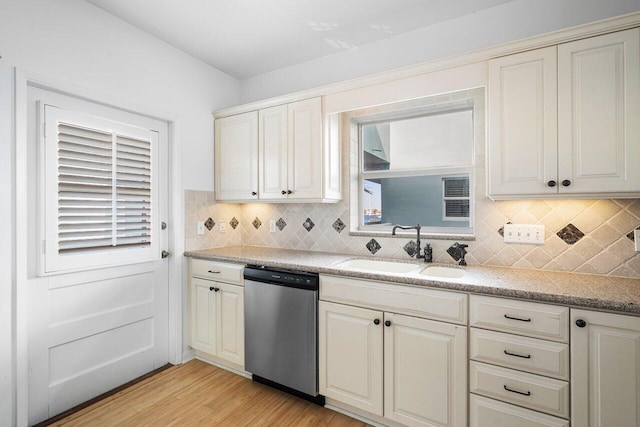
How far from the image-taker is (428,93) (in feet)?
6.63

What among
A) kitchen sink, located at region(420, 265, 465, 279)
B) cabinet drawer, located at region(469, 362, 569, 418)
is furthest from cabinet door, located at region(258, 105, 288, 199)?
cabinet drawer, located at region(469, 362, 569, 418)

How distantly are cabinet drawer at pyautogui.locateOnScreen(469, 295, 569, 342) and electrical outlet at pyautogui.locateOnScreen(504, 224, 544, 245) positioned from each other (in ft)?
2.17

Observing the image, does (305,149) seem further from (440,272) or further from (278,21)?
(440,272)

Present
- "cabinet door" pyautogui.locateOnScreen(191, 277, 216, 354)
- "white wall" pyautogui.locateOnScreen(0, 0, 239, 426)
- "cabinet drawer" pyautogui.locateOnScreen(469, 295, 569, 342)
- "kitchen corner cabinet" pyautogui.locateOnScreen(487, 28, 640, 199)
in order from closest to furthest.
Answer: "cabinet drawer" pyautogui.locateOnScreen(469, 295, 569, 342)
"kitchen corner cabinet" pyautogui.locateOnScreen(487, 28, 640, 199)
"white wall" pyautogui.locateOnScreen(0, 0, 239, 426)
"cabinet door" pyautogui.locateOnScreen(191, 277, 216, 354)

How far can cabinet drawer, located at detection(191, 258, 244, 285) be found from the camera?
240 cm

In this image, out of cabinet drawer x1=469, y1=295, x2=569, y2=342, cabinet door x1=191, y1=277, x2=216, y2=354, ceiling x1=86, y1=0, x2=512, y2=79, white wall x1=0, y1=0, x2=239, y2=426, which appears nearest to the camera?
cabinet drawer x1=469, y1=295, x2=569, y2=342

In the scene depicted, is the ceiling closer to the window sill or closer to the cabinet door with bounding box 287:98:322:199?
the cabinet door with bounding box 287:98:322:199

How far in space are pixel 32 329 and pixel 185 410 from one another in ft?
3.50

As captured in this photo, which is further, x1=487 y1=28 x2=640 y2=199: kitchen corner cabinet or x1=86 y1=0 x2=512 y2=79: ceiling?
x1=86 y1=0 x2=512 y2=79: ceiling

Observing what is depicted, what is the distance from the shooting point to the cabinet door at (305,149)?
8.02ft

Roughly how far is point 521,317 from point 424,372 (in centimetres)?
59

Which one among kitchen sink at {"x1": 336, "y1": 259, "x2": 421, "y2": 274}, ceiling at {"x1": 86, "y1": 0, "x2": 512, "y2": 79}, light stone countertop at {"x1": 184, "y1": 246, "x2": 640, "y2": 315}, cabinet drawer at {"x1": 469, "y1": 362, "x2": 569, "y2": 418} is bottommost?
cabinet drawer at {"x1": 469, "y1": 362, "x2": 569, "y2": 418}

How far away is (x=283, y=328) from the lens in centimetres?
214

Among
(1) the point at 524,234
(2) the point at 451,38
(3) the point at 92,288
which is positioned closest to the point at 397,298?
(1) the point at 524,234
